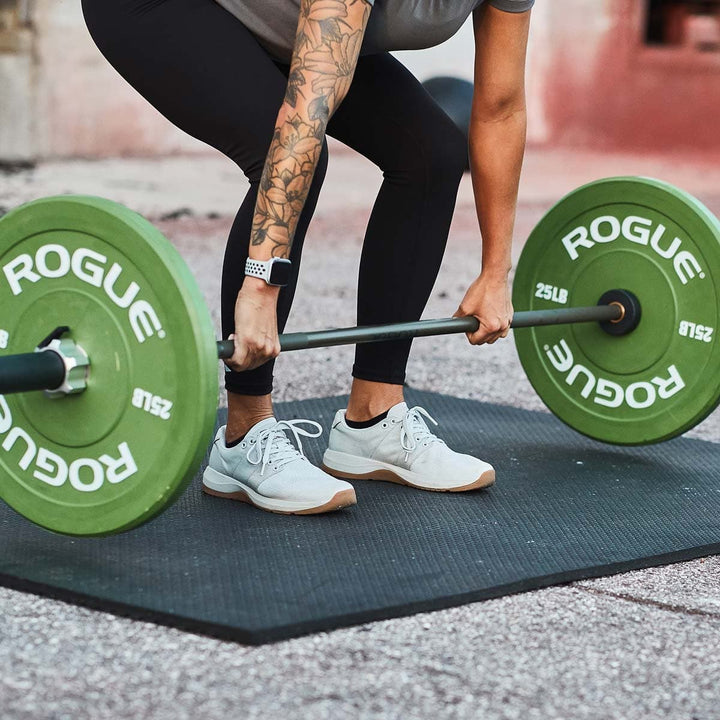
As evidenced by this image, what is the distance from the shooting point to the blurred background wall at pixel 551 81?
6.30 meters

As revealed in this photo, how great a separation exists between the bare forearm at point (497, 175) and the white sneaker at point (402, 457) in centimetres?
30

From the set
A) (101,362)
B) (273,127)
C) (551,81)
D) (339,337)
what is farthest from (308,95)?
(551,81)

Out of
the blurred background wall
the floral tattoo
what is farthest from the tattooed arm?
the blurred background wall

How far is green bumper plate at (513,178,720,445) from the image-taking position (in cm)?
235

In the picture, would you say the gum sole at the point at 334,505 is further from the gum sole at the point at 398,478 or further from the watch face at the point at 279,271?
the watch face at the point at 279,271

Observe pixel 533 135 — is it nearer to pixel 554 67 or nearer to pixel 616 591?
pixel 554 67

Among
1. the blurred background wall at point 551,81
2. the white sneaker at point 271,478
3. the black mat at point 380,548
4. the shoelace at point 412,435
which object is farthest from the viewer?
the blurred background wall at point 551,81

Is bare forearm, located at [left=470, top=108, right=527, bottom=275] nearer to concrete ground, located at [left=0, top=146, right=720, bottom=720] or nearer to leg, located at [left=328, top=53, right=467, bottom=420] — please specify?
leg, located at [left=328, top=53, right=467, bottom=420]

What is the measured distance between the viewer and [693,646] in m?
1.59

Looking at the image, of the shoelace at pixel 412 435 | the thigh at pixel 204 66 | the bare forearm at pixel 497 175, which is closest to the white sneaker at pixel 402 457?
the shoelace at pixel 412 435

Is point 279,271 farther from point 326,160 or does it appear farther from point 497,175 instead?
point 497,175

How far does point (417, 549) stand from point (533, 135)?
22.0 feet

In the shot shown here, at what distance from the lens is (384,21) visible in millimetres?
1902

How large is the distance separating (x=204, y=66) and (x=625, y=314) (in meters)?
0.95
